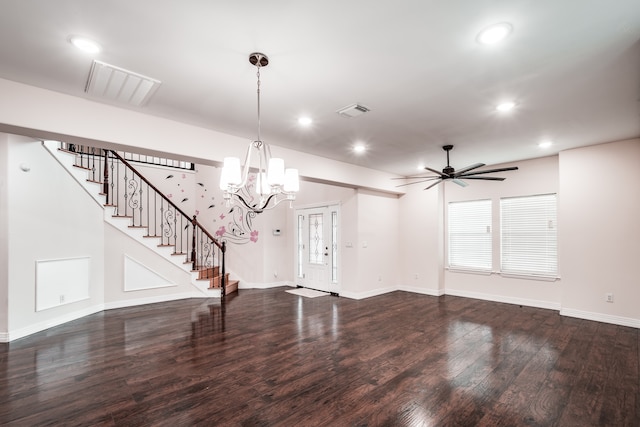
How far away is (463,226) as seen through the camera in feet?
22.7

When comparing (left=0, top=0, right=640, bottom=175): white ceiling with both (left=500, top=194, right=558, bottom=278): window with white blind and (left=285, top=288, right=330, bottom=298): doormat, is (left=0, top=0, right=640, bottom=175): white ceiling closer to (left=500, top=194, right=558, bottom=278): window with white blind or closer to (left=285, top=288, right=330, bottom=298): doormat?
(left=500, top=194, right=558, bottom=278): window with white blind

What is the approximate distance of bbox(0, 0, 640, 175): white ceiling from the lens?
201 cm

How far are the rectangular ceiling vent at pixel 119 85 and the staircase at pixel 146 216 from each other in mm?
2664

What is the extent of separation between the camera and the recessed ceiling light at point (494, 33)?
2135 mm

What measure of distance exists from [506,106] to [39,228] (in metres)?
6.41

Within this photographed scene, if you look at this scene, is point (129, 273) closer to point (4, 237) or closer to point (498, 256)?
point (4, 237)

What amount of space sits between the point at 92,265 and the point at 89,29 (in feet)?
14.6

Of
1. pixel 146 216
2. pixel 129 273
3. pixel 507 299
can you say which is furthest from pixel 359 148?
pixel 146 216

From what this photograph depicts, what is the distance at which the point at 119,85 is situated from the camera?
2.98 m

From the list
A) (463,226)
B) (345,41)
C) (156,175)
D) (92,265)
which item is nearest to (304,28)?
(345,41)

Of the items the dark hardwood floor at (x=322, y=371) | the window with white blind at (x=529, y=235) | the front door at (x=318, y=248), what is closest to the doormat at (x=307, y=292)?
the front door at (x=318, y=248)

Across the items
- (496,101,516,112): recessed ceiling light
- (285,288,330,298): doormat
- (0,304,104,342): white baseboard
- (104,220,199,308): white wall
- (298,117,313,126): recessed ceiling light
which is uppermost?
(496,101,516,112): recessed ceiling light

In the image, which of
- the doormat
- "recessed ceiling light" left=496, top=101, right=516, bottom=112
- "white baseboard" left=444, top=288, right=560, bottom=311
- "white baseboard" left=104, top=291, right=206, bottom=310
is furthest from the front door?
"recessed ceiling light" left=496, top=101, right=516, bottom=112

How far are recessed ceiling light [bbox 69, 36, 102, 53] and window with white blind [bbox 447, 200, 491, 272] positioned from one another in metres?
6.81
